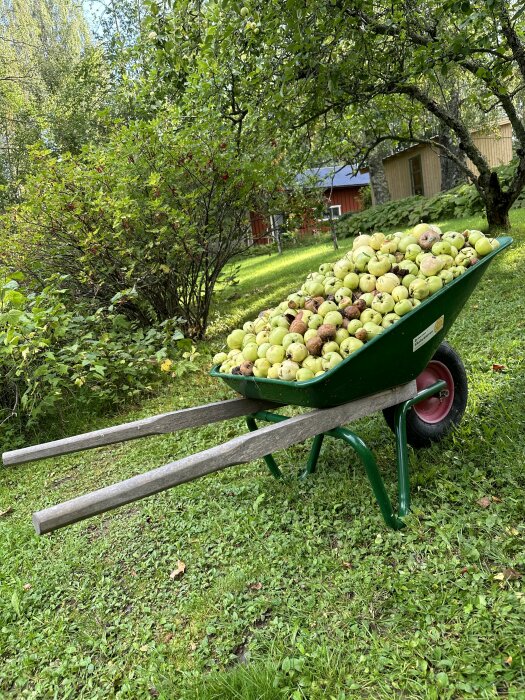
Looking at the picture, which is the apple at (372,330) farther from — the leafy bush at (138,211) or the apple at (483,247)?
the leafy bush at (138,211)

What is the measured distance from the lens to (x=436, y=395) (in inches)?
119

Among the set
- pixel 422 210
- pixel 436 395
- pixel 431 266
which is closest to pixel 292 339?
pixel 431 266

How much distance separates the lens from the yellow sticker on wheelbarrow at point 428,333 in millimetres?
2250

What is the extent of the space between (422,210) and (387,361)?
43.6 ft

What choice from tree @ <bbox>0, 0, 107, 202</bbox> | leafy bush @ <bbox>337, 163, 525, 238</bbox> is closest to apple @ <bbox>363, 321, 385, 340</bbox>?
leafy bush @ <bbox>337, 163, 525, 238</bbox>

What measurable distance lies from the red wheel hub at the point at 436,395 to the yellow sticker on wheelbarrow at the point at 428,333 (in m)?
0.58

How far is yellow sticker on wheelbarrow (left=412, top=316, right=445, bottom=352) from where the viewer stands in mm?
2250

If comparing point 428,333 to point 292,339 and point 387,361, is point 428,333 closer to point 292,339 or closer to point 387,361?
point 387,361

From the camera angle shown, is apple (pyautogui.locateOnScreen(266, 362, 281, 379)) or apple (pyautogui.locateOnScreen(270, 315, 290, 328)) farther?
apple (pyautogui.locateOnScreen(270, 315, 290, 328))

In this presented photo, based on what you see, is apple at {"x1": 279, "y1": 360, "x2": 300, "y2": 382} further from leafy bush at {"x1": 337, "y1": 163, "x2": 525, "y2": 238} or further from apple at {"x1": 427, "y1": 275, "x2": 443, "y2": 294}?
leafy bush at {"x1": 337, "y1": 163, "x2": 525, "y2": 238}

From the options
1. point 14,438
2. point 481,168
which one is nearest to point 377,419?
point 14,438

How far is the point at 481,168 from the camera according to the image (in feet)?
25.7

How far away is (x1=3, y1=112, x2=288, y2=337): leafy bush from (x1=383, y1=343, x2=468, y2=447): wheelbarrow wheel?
347cm

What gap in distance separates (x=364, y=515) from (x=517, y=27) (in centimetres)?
722
